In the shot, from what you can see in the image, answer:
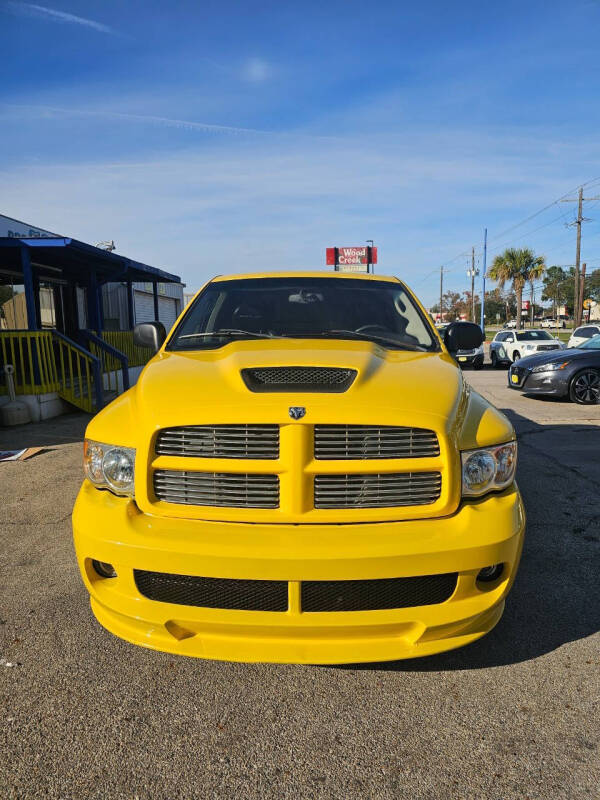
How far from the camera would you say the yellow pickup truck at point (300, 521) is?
200 cm

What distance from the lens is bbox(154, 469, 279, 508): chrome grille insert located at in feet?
6.93

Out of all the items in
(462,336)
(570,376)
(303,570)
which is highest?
(462,336)

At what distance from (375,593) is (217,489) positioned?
2.34ft

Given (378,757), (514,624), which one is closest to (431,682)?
(378,757)

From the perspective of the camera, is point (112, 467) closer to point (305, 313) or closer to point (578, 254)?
point (305, 313)

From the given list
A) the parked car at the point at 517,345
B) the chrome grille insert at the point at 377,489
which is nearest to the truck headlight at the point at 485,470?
the chrome grille insert at the point at 377,489

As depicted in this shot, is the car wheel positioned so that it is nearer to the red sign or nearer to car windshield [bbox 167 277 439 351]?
car windshield [bbox 167 277 439 351]

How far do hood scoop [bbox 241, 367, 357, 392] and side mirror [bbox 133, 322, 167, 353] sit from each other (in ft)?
4.84

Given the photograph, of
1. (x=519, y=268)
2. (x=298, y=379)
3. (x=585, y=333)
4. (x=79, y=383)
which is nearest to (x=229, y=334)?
(x=298, y=379)

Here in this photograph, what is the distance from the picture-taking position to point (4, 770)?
A: 1882mm

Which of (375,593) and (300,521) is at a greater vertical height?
(300,521)

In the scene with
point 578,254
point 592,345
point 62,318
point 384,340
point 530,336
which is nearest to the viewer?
point 384,340

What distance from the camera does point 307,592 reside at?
2.00m

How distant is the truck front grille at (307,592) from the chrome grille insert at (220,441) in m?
0.46
